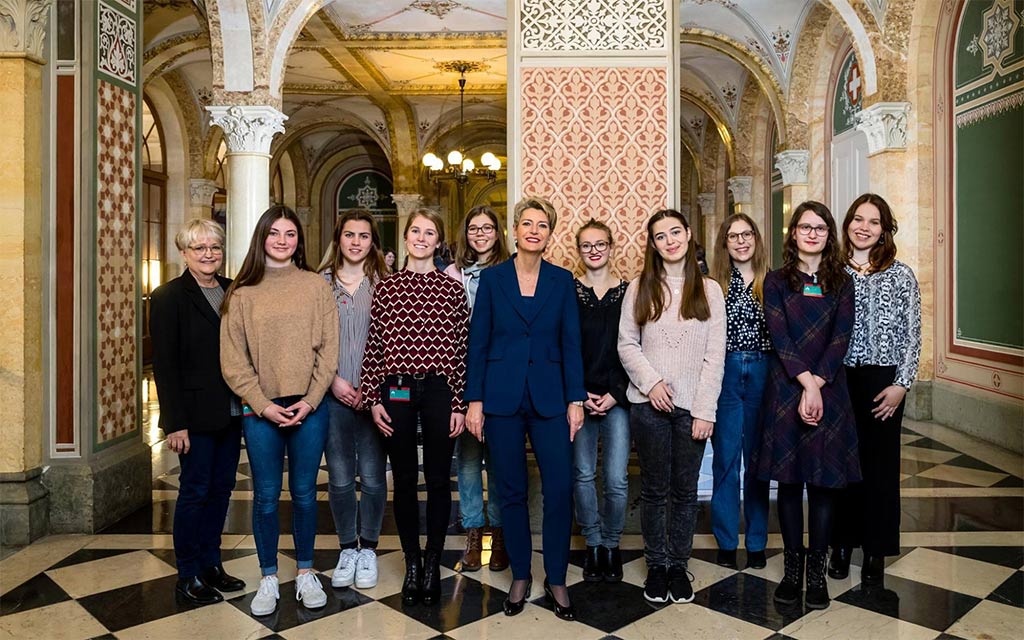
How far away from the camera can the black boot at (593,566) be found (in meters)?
3.14

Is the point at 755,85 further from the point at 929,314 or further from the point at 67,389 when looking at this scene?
the point at 67,389

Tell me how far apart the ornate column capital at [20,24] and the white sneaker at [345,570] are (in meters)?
2.77

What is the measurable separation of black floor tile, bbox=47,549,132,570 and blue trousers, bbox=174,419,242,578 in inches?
28.4

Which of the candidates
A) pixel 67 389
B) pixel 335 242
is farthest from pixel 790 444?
pixel 67 389

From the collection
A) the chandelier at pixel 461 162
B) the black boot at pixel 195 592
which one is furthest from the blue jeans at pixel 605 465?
the chandelier at pixel 461 162

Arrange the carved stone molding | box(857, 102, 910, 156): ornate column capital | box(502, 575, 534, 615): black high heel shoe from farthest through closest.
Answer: the carved stone molding, box(857, 102, 910, 156): ornate column capital, box(502, 575, 534, 615): black high heel shoe

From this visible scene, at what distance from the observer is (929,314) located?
6.78m

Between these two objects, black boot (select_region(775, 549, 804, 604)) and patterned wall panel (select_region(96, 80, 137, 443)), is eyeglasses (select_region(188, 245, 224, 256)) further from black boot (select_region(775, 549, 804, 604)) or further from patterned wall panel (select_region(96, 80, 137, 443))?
black boot (select_region(775, 549, 804, 604))

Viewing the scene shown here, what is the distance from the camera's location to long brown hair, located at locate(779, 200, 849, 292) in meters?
2.89

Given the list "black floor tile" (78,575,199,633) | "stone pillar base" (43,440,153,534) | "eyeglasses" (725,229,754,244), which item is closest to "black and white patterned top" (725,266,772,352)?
"eyeglasses" (725,229,754,244)

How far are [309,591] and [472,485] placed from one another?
784 millimetres

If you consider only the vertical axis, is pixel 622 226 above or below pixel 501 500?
above

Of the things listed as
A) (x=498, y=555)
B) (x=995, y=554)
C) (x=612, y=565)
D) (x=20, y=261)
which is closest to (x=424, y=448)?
(x=498, y=555)

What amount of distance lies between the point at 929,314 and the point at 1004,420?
1419 mm
